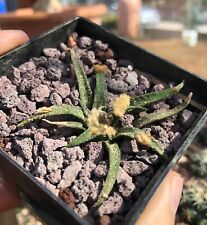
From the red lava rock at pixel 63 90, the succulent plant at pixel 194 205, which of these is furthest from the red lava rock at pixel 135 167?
the succulent plant at pixel 194 205

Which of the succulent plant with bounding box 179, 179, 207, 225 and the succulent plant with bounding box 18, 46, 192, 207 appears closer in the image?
the succulent plant with bounding box 18, 46, 192, 207

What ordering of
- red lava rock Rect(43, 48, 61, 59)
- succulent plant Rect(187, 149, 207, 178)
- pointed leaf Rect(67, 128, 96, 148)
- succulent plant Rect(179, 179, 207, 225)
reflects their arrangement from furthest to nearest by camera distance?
succulent plant Rect(187, 149, 207, 178) → succulent plant Rect(179, 179, 207, 225) → red lava rock Rect(43, 48, 61, 59) → pointed leaf Rect(67, 128, 96, 148)

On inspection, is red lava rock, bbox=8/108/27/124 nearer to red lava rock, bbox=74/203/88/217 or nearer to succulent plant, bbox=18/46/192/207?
succulent plant, bbox=18/46/192/207

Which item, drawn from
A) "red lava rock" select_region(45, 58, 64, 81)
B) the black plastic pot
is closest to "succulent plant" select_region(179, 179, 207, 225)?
the black plastic pot

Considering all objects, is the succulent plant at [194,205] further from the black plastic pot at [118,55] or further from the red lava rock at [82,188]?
the red lava rock at [82,188]

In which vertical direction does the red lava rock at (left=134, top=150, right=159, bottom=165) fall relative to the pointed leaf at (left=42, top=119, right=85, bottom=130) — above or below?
below

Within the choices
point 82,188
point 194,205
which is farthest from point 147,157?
point 194,205

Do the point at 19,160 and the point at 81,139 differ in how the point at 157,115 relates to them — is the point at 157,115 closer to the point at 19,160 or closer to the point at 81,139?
the point at 81,139
